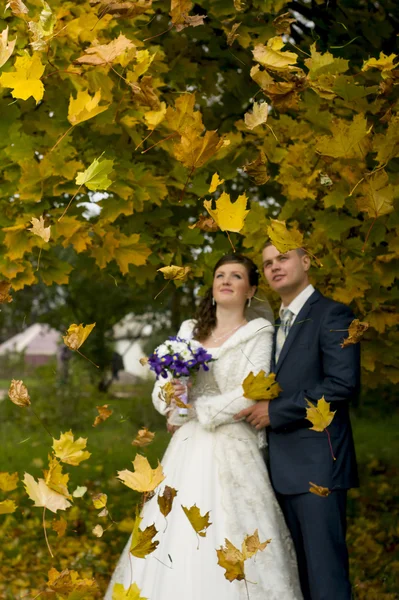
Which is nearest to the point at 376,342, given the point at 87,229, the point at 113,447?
the point at 87,229

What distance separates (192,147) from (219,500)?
78.2 inches

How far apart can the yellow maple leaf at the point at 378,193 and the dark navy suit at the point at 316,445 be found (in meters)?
1.36

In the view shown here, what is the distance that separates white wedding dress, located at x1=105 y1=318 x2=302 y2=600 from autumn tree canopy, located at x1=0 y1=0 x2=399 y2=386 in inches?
23.3

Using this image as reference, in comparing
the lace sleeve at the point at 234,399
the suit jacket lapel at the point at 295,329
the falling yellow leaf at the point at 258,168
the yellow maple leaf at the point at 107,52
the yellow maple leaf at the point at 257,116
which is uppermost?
the yellow maple leaf at the point at 107,52

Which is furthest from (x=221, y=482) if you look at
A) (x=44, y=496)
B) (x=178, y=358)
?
(x=44, y=496)

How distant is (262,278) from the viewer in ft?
13.3

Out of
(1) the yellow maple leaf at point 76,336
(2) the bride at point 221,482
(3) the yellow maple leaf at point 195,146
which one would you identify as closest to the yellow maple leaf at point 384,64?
(3) the yellow maple leaf at point 195,146

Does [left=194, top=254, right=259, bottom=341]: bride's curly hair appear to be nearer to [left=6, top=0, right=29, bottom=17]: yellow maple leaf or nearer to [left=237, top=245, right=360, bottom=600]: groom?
[left=237, top=245, right=360, bottom=600]: groom

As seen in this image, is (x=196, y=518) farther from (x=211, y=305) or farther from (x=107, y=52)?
(x=211, y=305)

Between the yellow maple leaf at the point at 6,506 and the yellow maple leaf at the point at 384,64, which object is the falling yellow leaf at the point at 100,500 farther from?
the yellow maple leaf at the point at 384,64

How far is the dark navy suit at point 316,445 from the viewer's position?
3088mm

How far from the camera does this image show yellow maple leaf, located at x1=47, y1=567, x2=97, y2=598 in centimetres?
169

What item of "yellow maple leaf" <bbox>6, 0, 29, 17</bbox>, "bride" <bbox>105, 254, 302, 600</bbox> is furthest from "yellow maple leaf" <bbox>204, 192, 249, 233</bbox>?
"bride" <bbox>105, 254, 302, 600</bbox>

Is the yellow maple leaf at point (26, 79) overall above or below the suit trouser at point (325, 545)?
above
